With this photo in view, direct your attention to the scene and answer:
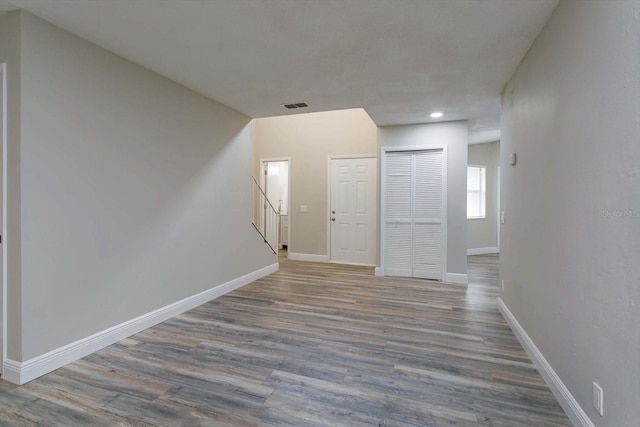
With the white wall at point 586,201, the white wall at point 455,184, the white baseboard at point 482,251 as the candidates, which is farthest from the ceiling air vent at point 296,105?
the white baseboard at point 482,251

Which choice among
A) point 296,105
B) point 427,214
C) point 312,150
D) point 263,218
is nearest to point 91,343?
point 296,105

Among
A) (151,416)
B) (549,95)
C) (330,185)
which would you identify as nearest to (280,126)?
(330,185)

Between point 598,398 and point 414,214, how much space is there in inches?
145

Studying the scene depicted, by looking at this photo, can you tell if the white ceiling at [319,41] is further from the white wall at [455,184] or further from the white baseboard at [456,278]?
the white baseboard at [456,278]

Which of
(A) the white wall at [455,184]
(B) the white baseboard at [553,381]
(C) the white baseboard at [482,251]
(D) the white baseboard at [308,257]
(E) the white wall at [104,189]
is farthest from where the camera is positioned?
(C) the white baseboard at [482,251]

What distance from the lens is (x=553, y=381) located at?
201cm

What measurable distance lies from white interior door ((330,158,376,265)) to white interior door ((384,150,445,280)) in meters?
0.94

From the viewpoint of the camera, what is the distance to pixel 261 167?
6973mm

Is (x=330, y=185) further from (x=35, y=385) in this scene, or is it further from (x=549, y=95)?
(x=35, y=385)

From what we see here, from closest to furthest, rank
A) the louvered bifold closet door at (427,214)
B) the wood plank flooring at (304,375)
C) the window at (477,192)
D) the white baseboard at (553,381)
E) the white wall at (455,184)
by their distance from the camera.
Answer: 1. the white baseboard at (553,381)
2. the wood plank flooring at (304,375)
3. the white wall at (455,184)
4. the louvered bifold closet door at (427,214)
5. the window at (477,192)

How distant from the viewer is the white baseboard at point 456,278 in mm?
4824

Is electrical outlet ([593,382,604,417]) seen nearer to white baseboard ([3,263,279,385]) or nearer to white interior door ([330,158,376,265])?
white baseboard ([3,263,279,385])

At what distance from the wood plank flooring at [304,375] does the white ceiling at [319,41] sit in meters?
2.41

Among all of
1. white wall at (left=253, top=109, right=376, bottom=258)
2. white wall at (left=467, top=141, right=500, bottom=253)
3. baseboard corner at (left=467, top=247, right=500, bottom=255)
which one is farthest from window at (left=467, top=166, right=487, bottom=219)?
white wall at (left=253, top=109, right=376, bottom=258)
